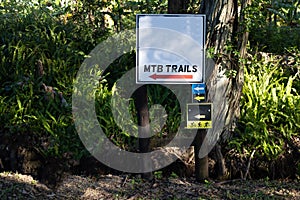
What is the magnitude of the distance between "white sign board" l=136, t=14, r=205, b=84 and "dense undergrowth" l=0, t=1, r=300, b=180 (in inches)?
30.0

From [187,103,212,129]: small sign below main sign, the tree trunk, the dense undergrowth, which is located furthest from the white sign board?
the dense undergrowth

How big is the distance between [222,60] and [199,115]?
81 centimetres

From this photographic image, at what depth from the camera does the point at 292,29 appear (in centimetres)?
717

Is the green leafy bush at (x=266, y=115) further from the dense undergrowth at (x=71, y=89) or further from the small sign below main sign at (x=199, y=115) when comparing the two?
the small sign below main sign at (x=199, y=115)

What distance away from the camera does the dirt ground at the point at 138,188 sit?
15.1 feet

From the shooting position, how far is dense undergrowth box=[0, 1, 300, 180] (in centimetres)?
523

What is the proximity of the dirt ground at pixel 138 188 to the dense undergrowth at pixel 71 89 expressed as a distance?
1.09 ft

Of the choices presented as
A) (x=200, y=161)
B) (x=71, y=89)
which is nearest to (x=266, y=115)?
(x=200, y=161)

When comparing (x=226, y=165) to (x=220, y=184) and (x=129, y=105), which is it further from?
(x=129, y=105)

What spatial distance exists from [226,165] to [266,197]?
73 cm

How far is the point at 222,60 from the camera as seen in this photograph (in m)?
5.02

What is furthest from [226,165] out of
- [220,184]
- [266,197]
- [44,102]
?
[44,102]

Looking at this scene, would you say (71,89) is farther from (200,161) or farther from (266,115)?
(266,115)

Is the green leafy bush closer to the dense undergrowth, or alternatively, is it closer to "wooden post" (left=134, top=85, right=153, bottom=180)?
the dense undergrowth
